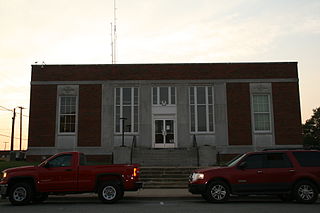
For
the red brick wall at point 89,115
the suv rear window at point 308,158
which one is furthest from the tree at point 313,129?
the suv rear window at point 308,158

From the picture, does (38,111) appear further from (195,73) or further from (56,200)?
(56,200)

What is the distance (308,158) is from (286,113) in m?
15.2

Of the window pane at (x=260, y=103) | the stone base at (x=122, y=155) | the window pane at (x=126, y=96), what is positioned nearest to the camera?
the stone base at (x=122, y=155)

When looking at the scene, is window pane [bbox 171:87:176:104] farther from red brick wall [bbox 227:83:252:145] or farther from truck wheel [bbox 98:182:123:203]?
truck wheel [bbox 98:182:123:203]

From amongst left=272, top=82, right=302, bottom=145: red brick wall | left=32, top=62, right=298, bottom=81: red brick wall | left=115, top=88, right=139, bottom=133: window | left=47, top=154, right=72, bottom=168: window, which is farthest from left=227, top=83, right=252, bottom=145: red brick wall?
left=47, top=154, right=72, bottom=168: window

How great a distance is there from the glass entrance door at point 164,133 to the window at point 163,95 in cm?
139

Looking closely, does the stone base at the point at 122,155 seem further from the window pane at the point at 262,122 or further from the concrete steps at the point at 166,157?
the window pane at the point at 262,122

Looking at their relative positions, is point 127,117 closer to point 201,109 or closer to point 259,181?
point 201,109

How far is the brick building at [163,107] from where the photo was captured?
A: 26.7 m

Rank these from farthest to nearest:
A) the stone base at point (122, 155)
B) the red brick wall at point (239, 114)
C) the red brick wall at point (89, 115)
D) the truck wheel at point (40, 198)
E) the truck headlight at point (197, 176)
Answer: the red brick wall at point (89, 115) < the red brick wall at point (239, 114) < the stone base at point (122, 155) < the truck wheel at point (40, 198) < the truck headlight at point (197, 176)

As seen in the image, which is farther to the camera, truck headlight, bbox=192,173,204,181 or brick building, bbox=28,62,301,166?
brick building, bbox=28,62,301,166

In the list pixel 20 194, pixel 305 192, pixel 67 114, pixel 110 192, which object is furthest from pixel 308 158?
pixel 67 114

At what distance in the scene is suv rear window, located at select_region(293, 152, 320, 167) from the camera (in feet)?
40.5

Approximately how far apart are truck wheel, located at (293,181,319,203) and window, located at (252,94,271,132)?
15070 millimetres
